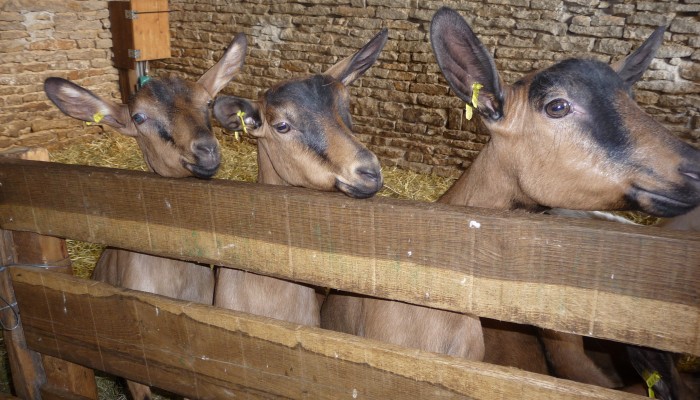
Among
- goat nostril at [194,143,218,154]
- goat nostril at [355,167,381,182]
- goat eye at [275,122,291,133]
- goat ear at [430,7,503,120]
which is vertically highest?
Result: goat ear at [430,7,503,120]

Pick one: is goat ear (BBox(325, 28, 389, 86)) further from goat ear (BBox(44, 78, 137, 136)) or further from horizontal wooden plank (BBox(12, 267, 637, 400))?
horizontal wooden plank (BBox(12, 267, 637, 400))

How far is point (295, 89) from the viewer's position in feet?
9.54

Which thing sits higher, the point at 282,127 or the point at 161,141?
the point at 282,127

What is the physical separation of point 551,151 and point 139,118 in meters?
2.32

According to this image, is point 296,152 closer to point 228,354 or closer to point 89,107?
point 228,354

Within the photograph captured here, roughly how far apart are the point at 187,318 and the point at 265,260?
45cm

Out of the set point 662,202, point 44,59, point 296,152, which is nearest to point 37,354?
point 296,152

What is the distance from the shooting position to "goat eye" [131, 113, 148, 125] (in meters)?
3.34

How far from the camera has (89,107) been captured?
3496mm

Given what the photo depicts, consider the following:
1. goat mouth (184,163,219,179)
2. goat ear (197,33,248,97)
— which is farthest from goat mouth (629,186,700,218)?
goat ear (197,33,248,97)

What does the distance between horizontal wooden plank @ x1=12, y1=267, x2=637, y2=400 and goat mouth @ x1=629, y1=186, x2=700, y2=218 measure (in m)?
0.84

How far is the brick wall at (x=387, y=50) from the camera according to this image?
634cm

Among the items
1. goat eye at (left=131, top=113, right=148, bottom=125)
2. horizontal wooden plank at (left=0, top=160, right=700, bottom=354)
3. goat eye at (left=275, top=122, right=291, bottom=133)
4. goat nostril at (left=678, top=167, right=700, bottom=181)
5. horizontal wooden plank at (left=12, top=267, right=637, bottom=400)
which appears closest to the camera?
horizontal wooden plank at (left=0, top=160, right=700, bottom=354)

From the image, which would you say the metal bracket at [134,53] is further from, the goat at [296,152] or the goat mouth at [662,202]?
the goat mouth at [662,202]
